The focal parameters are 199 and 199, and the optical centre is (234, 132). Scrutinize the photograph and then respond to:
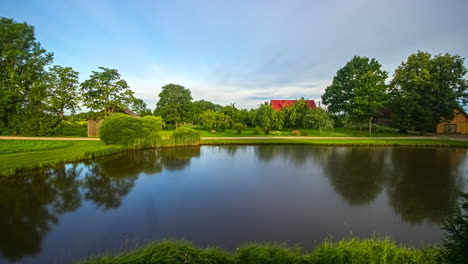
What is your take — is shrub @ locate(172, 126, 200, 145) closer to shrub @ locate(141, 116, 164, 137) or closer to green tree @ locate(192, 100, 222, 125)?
shrub @ locate(141, 116, 164, 137)

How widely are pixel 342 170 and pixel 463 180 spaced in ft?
16.8

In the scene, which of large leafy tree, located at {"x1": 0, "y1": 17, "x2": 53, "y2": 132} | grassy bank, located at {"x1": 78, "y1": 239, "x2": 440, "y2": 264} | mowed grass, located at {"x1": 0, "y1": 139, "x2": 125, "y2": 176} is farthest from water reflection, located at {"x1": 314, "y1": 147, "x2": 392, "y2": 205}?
large leafy tree, located at {"x1": 0, "y1": 17, "x2": 53, "y2": 132}

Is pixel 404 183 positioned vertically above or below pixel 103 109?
below

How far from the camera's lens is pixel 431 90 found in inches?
1064

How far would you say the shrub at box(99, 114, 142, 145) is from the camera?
53.8ft

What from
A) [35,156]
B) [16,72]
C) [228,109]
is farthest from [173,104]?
[35,156]

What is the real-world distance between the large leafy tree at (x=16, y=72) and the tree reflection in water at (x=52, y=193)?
19196mm

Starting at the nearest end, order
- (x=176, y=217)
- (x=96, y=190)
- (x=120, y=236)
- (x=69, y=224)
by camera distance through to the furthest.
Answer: (x=120, y=236), (x=69, y=224), (x=176, y=217), (x=96, y=190)

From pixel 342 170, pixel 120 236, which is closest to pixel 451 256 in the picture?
pixel 120 236

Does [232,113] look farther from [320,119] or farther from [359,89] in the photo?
[359,89]

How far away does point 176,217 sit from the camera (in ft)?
20.0

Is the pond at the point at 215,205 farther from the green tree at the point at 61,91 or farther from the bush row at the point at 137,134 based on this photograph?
the green tree at the point at 61,91

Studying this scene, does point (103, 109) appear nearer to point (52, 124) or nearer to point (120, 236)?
point (52, 124)

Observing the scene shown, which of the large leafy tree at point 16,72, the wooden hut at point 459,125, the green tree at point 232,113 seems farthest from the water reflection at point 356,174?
the large leafy tree at point 16,72
